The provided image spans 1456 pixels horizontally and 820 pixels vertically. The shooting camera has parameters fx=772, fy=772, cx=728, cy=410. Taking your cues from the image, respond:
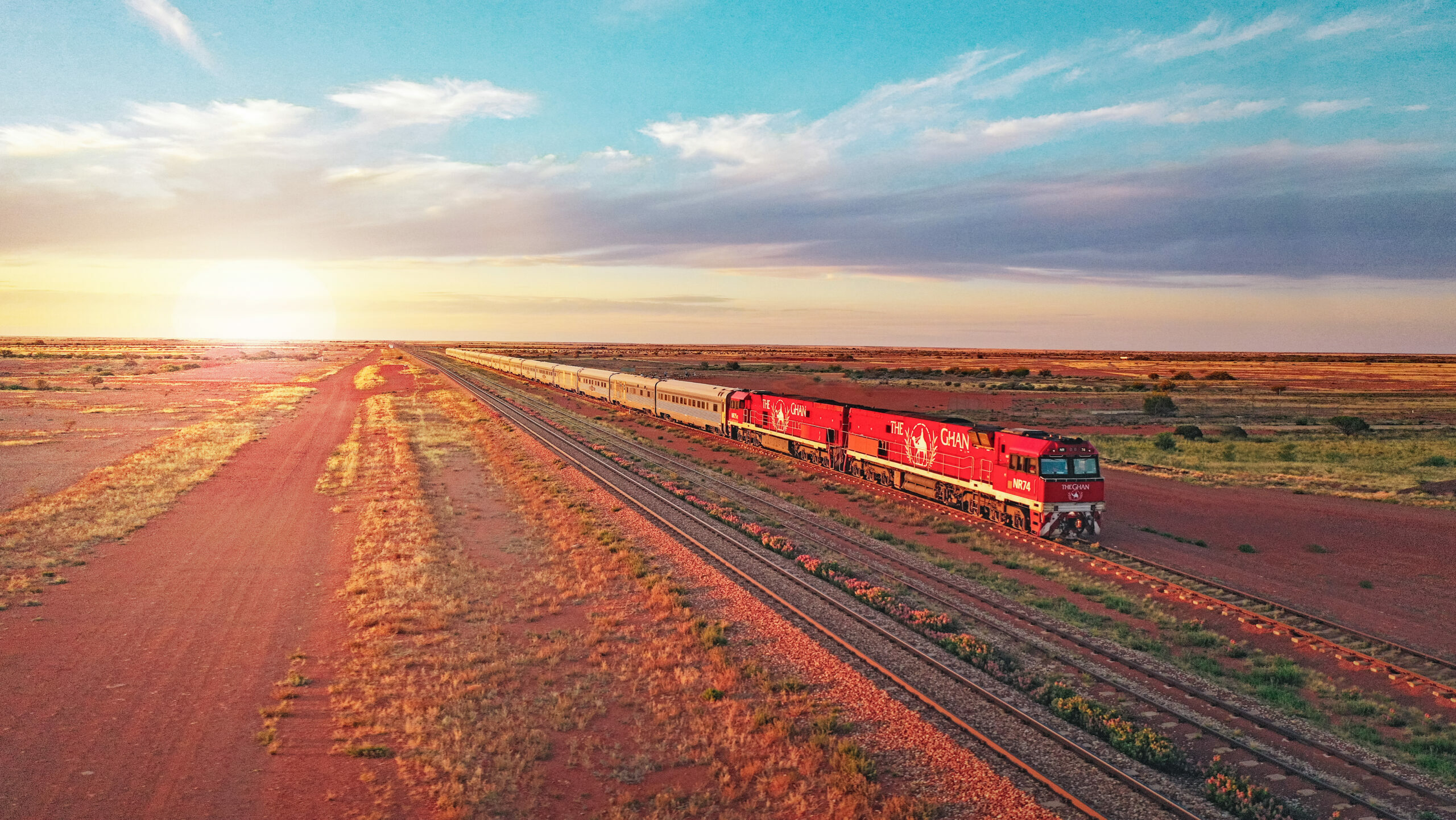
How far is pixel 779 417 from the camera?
1796 inches

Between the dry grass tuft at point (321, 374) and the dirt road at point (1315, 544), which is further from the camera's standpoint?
the dry grass tuft at point (321, 374)

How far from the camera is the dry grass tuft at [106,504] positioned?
77.2 ft

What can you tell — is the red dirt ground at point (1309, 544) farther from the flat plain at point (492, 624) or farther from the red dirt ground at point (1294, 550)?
the flat plain at point (492, 624)

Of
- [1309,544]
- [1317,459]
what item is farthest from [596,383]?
[1309,544]

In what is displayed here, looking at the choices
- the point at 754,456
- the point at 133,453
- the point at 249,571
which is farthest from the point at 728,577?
the point at 133,453

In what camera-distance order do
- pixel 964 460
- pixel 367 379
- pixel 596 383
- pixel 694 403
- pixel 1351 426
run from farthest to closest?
pixel 367 379
pixel 596 383
pixel 1351 426
pixel 694 403
pixel 964 460

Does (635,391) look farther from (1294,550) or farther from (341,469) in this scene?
(1294,550)

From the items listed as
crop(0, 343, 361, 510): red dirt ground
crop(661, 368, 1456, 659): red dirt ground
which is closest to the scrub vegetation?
crop(661, 368, 1456, 659): red dirt ground

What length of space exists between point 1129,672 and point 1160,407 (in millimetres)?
67982

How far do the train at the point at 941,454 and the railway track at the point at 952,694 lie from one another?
9.93 metres

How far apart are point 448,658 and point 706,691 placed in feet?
19.2

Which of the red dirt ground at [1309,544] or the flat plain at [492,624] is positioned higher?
the flat plain at [492,624]

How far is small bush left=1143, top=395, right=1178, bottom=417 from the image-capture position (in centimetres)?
7494

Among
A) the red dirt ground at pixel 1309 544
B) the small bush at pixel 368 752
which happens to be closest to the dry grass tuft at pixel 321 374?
the red dirt ground at pixel 1309 544
